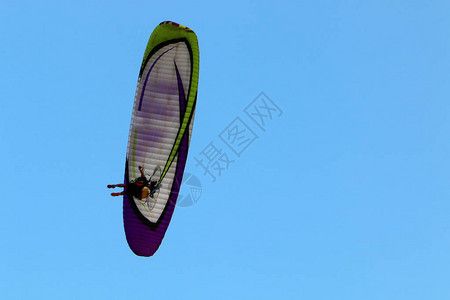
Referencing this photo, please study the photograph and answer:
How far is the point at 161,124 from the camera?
44.6 m

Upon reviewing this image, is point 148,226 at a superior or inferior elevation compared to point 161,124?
inferior

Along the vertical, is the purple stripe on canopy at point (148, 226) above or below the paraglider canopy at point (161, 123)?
below

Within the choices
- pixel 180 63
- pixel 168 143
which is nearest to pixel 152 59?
pixel 180 63

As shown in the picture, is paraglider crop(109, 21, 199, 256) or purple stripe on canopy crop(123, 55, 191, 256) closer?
paraglider crop(109, 21, 199, 256)

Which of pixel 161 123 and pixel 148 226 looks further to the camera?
pixel 148 226

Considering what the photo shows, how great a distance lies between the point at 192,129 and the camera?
44.9m

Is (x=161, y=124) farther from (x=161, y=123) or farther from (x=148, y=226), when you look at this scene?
(x=148, y=226)

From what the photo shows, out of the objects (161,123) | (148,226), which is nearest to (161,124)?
(161,123)

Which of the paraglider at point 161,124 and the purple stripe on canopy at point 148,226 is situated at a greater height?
the paraglider at point 161,124

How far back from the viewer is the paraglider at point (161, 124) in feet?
145

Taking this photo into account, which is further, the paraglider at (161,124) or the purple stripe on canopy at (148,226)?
the purple stripe on canopy at (148,226)

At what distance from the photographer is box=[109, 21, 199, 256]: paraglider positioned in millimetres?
44281

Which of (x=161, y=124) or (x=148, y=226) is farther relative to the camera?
(x=148, y=226)

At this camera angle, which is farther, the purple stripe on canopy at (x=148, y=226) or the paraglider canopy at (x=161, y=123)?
the purple stripe on canopy at (x=148, y=226)
